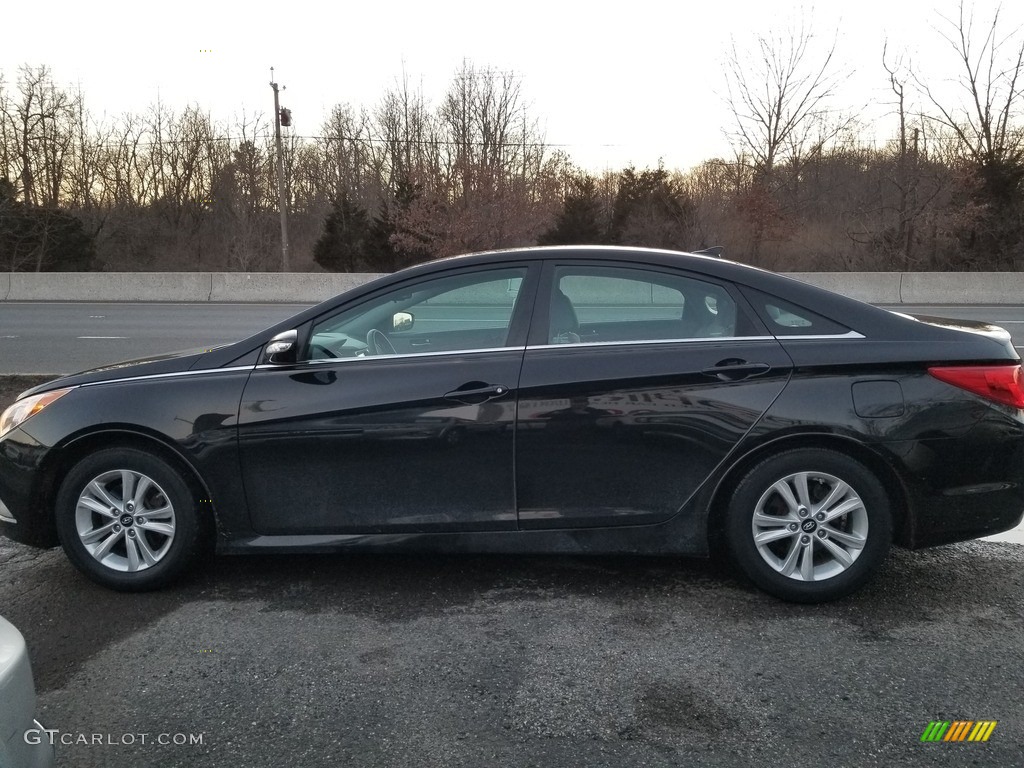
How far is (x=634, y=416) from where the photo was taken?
3.70 metres

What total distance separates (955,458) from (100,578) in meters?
3.79

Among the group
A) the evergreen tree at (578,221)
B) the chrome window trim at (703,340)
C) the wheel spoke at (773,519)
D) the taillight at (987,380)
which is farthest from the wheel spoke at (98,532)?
the evergreen tree at (578,221)

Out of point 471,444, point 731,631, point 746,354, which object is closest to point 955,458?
point 746,354

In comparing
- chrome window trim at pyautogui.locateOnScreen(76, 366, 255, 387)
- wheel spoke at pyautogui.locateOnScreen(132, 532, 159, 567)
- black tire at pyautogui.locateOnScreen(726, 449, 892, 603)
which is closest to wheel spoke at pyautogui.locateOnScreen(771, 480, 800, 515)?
black tire at pyautogui.locateOnScreen(726, 449, 892, 603)

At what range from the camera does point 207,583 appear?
411 cm

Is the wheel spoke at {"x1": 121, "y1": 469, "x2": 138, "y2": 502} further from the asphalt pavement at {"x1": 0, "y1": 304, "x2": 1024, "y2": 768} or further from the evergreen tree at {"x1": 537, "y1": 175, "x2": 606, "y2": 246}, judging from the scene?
the evergreen tree at {"x1": 537, "y1": 175, "x2": 606, "y2": 246}

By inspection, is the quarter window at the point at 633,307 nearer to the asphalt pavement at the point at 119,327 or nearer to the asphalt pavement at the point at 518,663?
the asphalt pavement at the point at 518,663

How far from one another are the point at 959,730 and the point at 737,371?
1565 mm

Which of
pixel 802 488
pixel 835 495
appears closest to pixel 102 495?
pixel 802 488

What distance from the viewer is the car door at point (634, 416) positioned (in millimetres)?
3691

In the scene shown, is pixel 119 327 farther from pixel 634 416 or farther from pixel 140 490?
pixel 634 416

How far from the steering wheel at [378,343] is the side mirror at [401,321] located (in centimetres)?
6

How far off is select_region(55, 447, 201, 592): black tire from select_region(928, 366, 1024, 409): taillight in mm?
3329

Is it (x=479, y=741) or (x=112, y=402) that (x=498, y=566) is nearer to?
(x=479, y=741)
